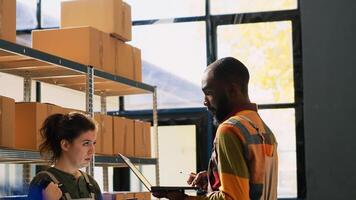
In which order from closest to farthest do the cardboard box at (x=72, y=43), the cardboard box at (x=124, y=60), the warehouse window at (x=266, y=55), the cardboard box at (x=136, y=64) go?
the cardboard box at (x=72, y=43)
the cardboard box at (x=124, y=60)
the cardboard box at (x=136, y=64)
the warehouse window at (x=266, y=55)

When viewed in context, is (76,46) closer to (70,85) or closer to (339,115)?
(70,85)

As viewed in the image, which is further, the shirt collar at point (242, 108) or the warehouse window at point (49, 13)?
the warehouse window at point (49, 13)

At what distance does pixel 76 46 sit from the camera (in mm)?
4578

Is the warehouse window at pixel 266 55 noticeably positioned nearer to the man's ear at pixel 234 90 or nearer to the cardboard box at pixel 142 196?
the cardboard box at pixel 142 196

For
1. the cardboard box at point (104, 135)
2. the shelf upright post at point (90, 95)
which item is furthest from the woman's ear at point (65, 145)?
the cardboard box at point (104, 135)

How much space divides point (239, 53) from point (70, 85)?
1919mm

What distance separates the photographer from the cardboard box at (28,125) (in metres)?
3.90

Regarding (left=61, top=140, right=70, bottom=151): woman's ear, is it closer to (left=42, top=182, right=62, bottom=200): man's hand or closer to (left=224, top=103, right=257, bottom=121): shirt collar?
(left=42, top=182, right=62, bottom=200): man's hand

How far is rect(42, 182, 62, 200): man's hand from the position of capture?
3.05 metres

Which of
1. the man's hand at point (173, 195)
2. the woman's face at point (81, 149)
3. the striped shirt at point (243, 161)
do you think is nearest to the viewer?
the striped shirt at point (243, 161)

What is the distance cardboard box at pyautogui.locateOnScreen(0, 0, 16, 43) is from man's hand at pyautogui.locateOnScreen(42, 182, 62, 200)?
85cm

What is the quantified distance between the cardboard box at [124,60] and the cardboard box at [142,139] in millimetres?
401

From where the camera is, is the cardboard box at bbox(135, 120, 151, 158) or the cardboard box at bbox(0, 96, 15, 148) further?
the cardboard box at bbox(135, 120, 151, 158)

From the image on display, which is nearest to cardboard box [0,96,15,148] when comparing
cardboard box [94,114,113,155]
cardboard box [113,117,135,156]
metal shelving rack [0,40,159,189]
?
metal shelving rack [0,40,159,189]
